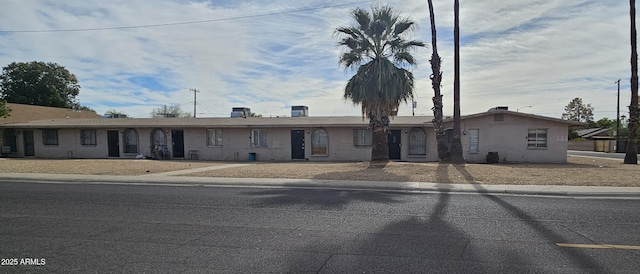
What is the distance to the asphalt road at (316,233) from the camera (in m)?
4.32

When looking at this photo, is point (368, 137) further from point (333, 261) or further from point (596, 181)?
point (333, 261)

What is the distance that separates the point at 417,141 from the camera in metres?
21.7

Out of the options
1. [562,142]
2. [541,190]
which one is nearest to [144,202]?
[541,190]

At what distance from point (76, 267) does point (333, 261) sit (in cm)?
319

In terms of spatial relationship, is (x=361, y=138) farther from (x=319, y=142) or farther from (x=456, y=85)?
(x=456, y=85)

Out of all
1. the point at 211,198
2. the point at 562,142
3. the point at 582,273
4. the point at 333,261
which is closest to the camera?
the point at 582,273

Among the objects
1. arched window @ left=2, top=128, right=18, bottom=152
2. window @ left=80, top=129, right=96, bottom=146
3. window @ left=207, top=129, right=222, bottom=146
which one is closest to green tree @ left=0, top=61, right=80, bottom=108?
arched window @ left=2, top=128, right=18, bottom=152

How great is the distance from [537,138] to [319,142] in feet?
43.1

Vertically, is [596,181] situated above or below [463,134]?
below

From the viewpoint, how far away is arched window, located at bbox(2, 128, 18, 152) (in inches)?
993

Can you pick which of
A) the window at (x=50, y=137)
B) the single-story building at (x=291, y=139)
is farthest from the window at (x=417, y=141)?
the window at (x=50, y=137)

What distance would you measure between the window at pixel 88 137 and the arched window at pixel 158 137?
4.42 meters

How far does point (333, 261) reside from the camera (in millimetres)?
4414

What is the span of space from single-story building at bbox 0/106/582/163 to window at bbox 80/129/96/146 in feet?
0.21
